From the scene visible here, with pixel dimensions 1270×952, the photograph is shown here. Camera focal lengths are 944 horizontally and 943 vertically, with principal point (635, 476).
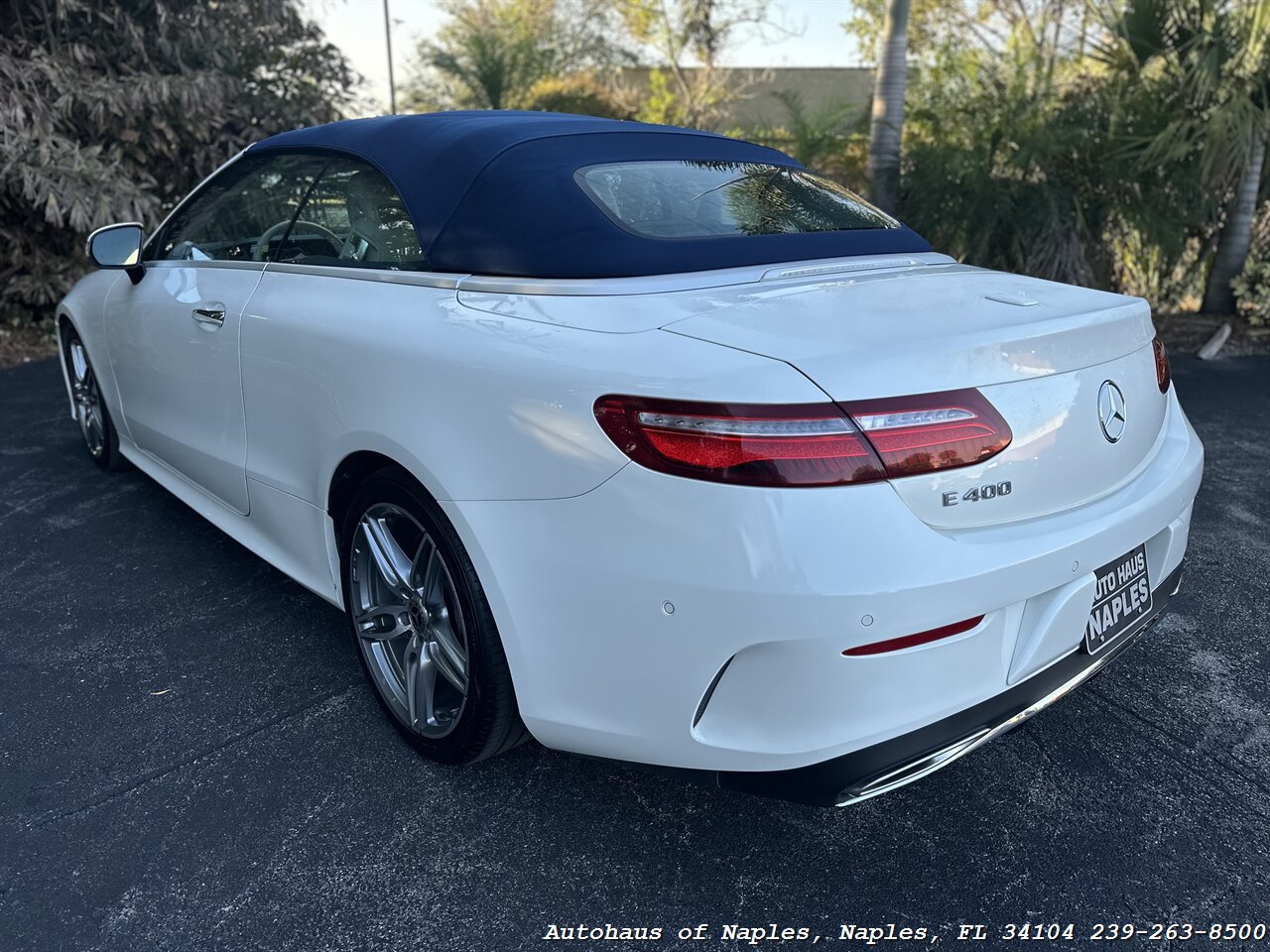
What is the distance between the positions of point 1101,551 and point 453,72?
15644 millimetres

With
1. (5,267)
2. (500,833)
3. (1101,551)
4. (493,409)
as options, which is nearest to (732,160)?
(493,409)

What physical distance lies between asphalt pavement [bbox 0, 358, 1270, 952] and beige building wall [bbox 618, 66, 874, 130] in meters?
8.49

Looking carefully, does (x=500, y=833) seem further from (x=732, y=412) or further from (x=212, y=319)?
(x=212, y=319)

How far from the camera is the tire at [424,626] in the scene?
1956mm

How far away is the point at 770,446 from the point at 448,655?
99 cm

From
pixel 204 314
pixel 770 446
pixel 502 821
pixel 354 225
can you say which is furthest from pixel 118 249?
pixel 770 446

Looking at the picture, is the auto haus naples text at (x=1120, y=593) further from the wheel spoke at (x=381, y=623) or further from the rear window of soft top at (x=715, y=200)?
the wheel spoke at (x=381, y=623)

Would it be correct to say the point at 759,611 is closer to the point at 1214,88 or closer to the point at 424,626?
the point at 424,626

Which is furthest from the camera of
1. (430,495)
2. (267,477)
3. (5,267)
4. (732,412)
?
(5,267)

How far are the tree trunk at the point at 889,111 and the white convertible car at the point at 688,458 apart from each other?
6.06m

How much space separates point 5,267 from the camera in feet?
25.1

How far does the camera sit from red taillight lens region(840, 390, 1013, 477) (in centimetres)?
156

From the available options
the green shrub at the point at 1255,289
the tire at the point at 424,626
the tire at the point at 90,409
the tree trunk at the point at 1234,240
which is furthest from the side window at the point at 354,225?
the green shrub at the point at 1255,289

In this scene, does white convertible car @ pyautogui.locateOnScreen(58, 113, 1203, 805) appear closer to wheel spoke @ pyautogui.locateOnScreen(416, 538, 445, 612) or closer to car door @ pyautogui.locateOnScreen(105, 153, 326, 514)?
wheel spoke @ pyautogui.locateOnScreen(416, 538, 445, 612)
